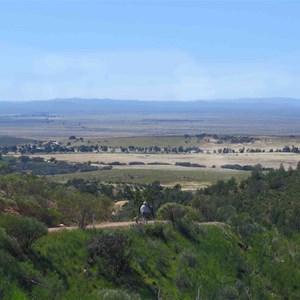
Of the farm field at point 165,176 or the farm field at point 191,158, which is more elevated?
the farm field at point 165,176

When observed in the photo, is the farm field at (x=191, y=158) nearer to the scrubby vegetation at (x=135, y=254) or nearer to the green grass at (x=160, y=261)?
the scrubby vegetation at (x=135, y=254)

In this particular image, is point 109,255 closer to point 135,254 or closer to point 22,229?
point 135,254

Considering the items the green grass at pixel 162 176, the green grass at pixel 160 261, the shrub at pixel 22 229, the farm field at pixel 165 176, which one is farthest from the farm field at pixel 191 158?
the shrub at pixel 22 229

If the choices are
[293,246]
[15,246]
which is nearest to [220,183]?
[293,246]

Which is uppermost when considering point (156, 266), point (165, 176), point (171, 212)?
point (171, 212)

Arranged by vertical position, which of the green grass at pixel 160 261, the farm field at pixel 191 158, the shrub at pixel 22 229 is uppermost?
the shrub at pixel 22 229

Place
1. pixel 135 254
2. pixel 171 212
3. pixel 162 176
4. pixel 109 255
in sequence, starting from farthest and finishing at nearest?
pixel 162 176
pixel 171 212
pixel 135 254
pixel 109 255

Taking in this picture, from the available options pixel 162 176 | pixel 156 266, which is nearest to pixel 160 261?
pixel 156 266

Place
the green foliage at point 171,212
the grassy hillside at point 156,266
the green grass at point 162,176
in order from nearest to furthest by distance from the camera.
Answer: the grassy hillside at point 156,266, the green foliage at point 171,212, the green grass at point 162,176
